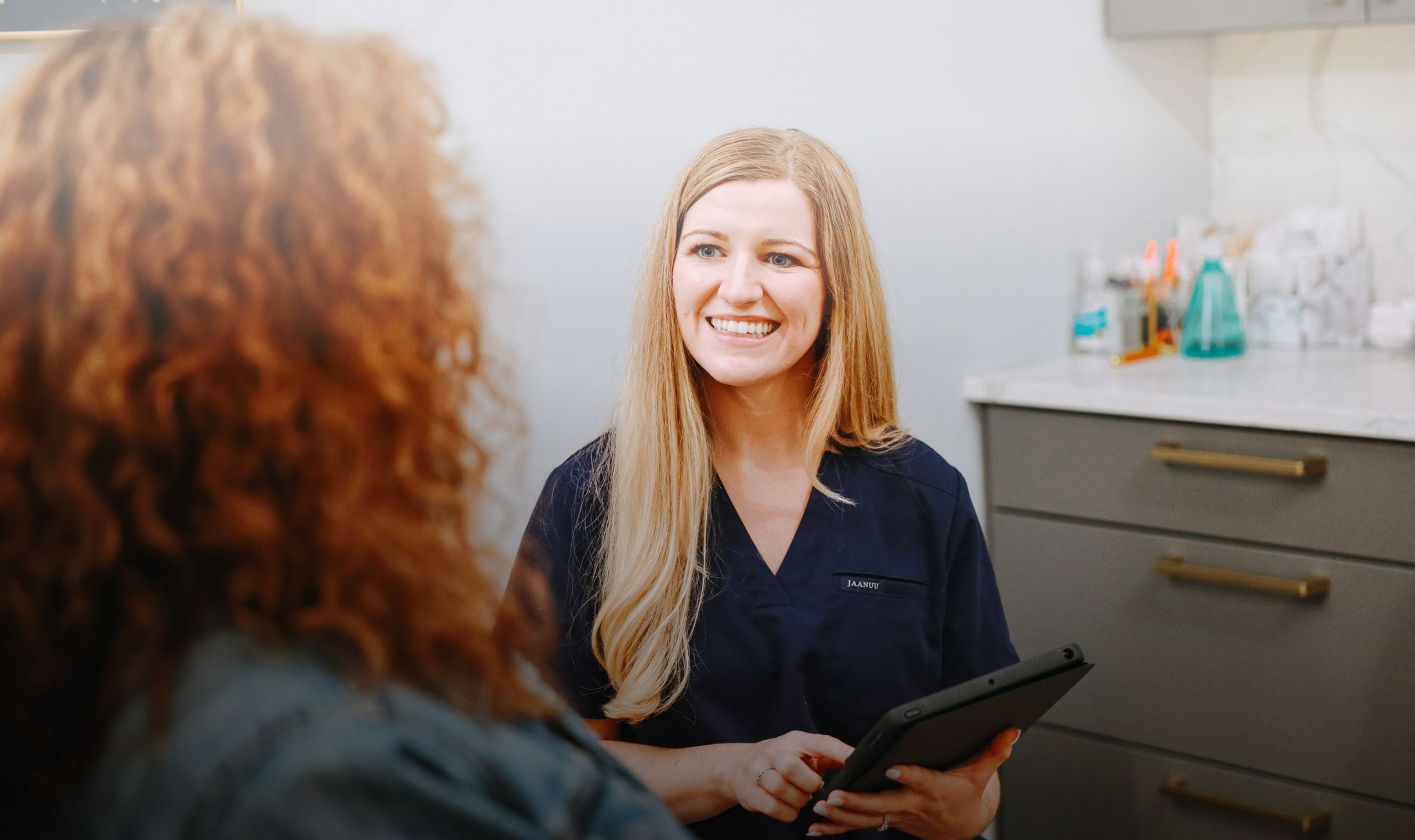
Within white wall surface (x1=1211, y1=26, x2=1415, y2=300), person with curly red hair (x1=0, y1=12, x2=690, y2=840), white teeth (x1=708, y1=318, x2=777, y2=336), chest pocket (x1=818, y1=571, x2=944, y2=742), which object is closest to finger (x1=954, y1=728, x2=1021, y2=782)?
chest pocket (x1=818, y1=571, x2=944, y2=742)

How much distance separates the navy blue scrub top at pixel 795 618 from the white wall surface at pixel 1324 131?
1515mm

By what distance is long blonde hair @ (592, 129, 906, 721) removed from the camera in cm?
125

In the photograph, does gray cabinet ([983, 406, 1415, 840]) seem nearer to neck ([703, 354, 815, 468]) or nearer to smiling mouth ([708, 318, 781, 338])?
neck ([703, 354, 815, 468])

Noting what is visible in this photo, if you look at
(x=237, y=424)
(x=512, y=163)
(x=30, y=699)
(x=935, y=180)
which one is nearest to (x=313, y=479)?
(x=237, y=424)

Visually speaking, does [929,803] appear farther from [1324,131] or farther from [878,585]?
[1324,131]

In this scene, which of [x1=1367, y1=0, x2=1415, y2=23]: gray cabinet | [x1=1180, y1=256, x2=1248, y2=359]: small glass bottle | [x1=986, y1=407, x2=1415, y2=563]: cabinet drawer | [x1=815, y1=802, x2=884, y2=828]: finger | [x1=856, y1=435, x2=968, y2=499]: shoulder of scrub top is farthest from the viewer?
[x1=1180, y1=256, x2=1248, y2=359]: small glass bottle

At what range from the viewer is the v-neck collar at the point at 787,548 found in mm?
1279

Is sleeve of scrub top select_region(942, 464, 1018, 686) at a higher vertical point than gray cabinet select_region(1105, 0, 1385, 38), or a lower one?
lower

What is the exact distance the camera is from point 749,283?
123 centimetres

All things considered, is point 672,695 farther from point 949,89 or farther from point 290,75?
point 949,89

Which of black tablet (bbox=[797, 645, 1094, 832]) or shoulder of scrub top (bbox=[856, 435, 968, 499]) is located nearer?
black tablet (bbox=[797, 645, 1094, 832])

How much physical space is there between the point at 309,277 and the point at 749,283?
65 cm

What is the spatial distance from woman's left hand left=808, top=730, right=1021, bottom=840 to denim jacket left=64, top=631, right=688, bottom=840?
0.61 m

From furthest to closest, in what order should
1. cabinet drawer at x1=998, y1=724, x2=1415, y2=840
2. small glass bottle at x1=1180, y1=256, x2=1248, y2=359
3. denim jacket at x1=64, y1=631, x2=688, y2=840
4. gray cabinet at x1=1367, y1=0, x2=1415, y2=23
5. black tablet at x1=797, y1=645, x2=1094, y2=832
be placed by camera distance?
small glass bottle at x1=1180, y1=256, x2=1248, y2=359
gray cabinet at x1=1367, y1=0, x2=1415, y2=23
cabinet drawer at x1=998, y1=724, x2=1415, y2=840
black tablet at x1=797, y1=645, x2=1094, y2=832
denim jacket at x1=64, y1=631, x2=688, y2=840
